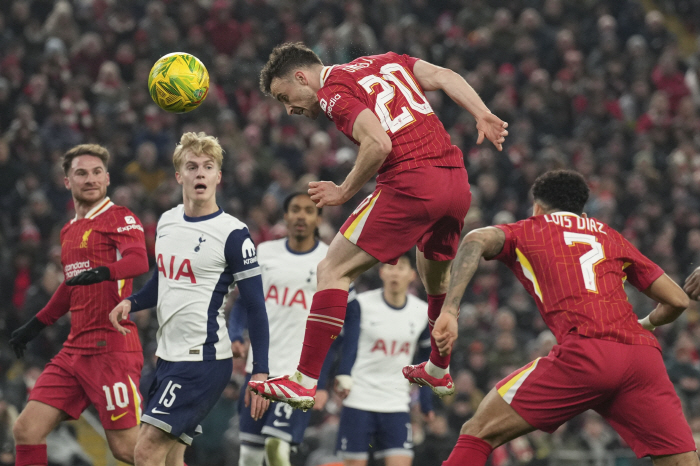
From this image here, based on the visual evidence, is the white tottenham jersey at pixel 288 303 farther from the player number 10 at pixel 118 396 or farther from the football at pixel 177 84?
the football at pixel 177 84

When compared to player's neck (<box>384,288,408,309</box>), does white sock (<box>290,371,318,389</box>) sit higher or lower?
lower

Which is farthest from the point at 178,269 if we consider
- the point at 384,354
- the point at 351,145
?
the point at 351,145

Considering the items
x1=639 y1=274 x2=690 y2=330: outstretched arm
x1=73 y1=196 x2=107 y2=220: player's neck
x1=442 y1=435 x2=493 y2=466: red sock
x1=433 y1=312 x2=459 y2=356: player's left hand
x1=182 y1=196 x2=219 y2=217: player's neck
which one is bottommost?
x1=442 y1=435 x2=493 y2=466: red sock

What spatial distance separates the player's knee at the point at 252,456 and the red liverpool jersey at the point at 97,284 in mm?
1518

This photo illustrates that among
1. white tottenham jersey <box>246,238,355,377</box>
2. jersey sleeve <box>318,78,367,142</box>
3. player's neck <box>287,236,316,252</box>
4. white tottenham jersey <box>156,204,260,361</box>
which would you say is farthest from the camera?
player's neck <box>287,236,316,252</box>

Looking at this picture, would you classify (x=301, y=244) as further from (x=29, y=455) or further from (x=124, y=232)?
(x=29, y=455)

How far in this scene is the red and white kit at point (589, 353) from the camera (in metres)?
5.13

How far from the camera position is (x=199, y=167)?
598cm

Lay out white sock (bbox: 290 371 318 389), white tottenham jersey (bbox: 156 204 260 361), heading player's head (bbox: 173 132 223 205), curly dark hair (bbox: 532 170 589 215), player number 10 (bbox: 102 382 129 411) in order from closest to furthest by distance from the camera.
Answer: white sock (bbox: 290 371 318 389)
curly dark hair (bbox: 532 170 589 215)
white tottenham jersey (bbox: 156 204 260 361)
heading player's head (bbox: 173 132 223 205)
player number 10 (bbox: 102 382 129 411)

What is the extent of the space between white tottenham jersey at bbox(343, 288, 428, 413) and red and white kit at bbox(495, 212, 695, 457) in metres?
3.32

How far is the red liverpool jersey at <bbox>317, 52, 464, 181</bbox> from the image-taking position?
5.29 meters

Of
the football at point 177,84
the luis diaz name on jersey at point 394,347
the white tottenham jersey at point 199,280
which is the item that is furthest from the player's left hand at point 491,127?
the luis diaz name on jersey at point 394,347

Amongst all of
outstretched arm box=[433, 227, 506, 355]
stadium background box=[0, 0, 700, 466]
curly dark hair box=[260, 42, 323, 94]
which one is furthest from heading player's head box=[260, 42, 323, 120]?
stadium background box=[0, 0, 700, 466]

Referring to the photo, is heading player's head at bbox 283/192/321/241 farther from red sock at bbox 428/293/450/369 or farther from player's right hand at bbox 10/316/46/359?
player's right hand at bbox 10/316/46/359
